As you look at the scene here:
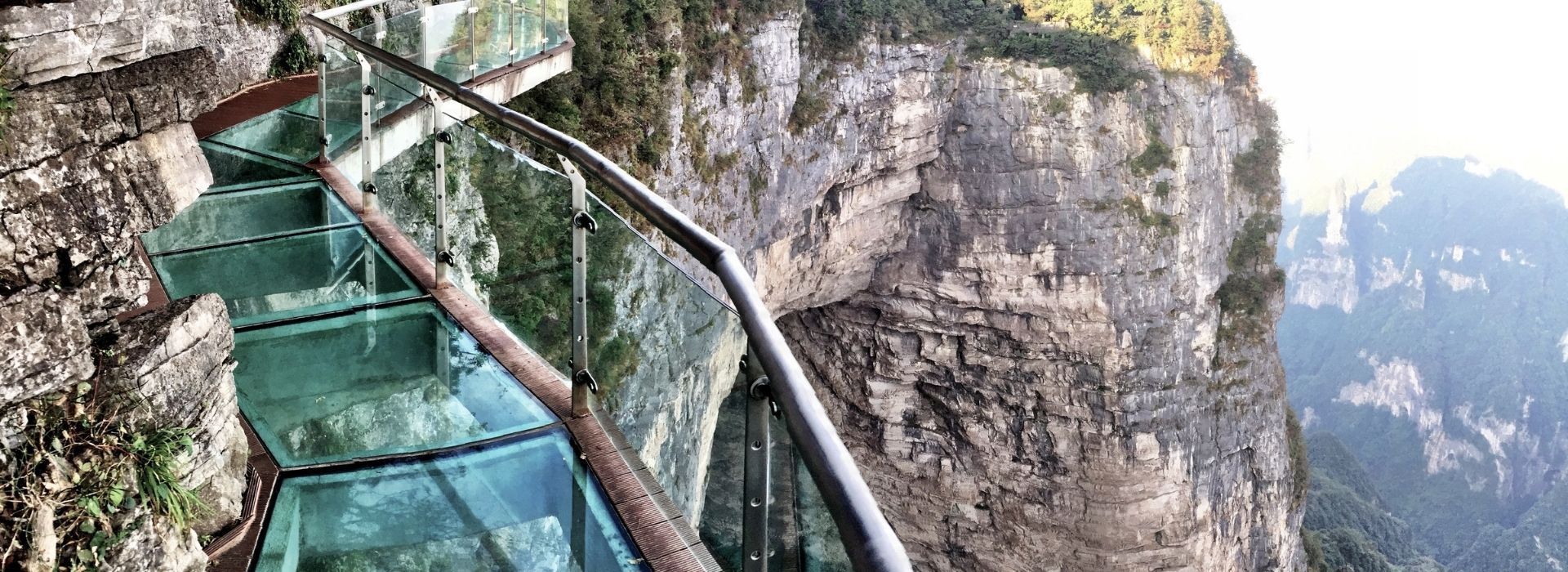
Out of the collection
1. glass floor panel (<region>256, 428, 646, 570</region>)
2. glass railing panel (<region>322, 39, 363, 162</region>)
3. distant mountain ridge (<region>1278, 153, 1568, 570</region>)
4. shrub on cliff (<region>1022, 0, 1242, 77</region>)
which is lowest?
distant mountain ridge (<region>1278, 153, 1568, 570</region>)

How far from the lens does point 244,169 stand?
454 cm

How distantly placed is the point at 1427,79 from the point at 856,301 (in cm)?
11383

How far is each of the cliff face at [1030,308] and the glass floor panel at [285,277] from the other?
1854 centimetres

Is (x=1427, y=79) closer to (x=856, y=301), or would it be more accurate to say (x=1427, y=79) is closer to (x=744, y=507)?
(x=856, y=301)

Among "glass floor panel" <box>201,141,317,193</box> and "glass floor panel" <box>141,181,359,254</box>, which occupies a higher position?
"glass floor panel" <box>201,141,317,193</box>

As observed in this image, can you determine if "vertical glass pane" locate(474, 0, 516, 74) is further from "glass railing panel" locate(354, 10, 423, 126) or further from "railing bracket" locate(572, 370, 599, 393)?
"railing bracket" locate(572, 370, 599, 393)

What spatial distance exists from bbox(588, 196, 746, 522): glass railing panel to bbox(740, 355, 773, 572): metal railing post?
8.2 inches

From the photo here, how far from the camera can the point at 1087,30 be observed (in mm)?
24172

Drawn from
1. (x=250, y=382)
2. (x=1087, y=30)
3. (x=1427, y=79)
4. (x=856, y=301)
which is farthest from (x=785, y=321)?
(x=1427, y=79)

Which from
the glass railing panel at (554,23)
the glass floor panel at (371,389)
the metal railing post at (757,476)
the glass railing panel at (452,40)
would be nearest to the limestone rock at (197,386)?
the glass floor panel at (371,389)

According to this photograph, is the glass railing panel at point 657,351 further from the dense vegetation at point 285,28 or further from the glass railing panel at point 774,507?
the dense vegetation at point 285,28

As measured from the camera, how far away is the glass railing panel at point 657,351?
1.91 meters

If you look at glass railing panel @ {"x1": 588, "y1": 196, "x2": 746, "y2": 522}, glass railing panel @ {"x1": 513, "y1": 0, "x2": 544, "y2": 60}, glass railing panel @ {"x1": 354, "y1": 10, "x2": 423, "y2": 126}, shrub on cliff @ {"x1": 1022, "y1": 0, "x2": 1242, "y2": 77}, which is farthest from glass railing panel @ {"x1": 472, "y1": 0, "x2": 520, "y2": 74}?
shrub on cliff @ {"x1": 1022, "y1": 0, "x2": 1242, "y2": 77}

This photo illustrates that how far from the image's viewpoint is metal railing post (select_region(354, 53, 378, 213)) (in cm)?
439
